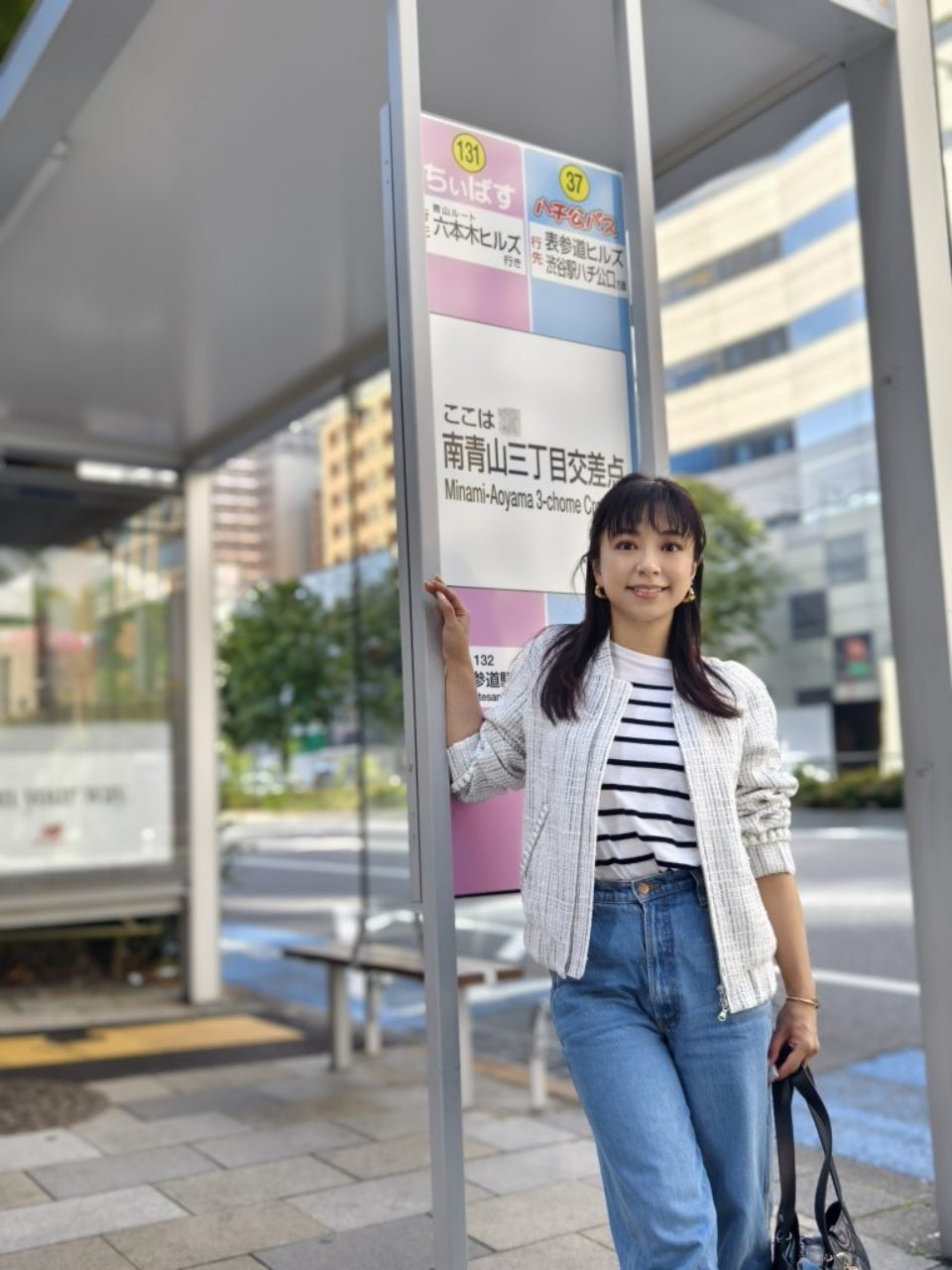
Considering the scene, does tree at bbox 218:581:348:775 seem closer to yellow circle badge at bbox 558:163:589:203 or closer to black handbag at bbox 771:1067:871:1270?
yellow circle badge at bbox 558:163:589:203

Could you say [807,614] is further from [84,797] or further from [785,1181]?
[785,1181]

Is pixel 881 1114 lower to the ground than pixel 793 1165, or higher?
lower

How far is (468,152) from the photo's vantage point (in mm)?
2908

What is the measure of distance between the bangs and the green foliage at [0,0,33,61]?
4.68 metres

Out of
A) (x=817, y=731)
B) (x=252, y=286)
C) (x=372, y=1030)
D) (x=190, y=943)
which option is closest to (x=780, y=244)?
(x=817, y=731)

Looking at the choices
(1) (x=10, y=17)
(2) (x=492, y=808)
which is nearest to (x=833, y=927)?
(2) (x=492, y=808)

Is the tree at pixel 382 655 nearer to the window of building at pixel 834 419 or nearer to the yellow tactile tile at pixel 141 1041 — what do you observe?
the yellow tactile tile at pixel 141 1041

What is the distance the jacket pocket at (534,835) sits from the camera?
7.84 feet

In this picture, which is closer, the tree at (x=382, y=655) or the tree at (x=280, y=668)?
the tree at (x=382, y=655)

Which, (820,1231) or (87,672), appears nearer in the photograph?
(820,1231)

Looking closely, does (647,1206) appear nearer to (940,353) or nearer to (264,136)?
(940,353)

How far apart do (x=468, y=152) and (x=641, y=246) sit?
0.53 m

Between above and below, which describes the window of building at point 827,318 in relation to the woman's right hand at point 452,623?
above

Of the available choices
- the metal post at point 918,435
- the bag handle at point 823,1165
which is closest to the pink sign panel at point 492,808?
the bag handle at point 823,1165
